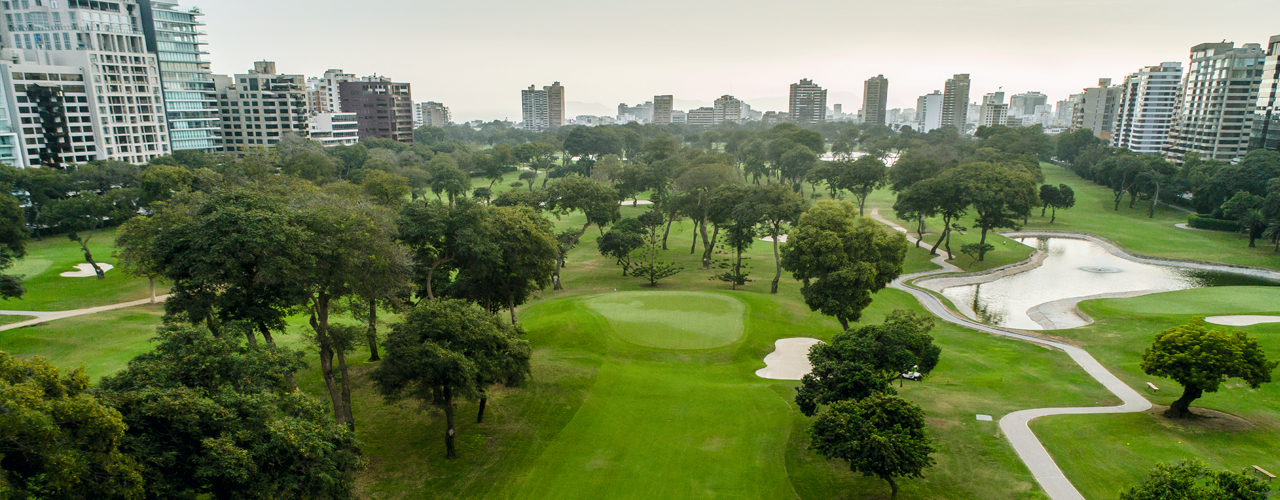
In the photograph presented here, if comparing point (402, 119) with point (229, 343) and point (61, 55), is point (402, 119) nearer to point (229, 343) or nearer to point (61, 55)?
point (61, 55)

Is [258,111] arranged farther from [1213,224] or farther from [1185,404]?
[1213,224]

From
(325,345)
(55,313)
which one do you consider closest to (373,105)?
(55,313)

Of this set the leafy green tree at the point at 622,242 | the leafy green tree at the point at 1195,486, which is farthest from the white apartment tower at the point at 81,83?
the leafy green tree at the point at 1195,486

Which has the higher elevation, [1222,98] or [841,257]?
[1222,98]

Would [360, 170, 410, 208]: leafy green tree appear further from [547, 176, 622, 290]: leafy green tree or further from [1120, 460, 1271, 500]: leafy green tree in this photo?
[1120, 460, 1271, 500]: leafy green tree

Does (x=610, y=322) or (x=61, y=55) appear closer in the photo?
(x=610, y=322)

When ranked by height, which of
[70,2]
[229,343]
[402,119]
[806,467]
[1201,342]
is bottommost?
[806,467]

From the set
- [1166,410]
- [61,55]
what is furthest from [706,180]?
[61,55]
